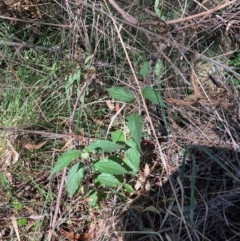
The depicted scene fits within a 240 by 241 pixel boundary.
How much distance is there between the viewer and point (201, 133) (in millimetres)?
2312

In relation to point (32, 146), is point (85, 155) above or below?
above

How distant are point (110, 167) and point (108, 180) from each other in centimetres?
6

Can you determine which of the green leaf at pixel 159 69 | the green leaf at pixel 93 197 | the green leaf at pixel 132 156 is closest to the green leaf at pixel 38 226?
the green leaf at pixel 93 197

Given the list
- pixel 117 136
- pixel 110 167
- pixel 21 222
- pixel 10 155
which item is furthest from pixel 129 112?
pixel 21 222

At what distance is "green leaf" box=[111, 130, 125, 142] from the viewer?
214 cm

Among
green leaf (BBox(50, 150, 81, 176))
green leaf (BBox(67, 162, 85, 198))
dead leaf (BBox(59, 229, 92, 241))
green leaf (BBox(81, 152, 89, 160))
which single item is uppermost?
green leaf (BBox(81, 152, 89, 160))

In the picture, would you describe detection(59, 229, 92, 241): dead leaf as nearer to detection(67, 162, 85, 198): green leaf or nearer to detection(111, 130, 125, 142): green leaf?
detection(67, 162, 85, 198): green leaf

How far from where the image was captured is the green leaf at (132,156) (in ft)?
6.82

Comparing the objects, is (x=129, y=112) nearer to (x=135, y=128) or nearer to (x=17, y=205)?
(x=135, y=128)

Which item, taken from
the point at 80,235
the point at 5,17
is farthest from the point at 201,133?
the point at 5,17

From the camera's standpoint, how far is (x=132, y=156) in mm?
2086

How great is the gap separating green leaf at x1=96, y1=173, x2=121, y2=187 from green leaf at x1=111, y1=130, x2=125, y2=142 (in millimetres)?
181

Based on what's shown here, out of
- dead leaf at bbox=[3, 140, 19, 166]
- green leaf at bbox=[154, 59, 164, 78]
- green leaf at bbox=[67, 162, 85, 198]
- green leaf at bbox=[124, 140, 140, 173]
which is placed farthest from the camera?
green leaf at bbox=[154, 59, 164, 78]

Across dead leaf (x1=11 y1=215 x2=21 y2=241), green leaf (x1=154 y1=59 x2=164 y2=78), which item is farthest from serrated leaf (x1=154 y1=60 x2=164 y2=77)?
dead leaf (x1=11 y1=215 x2=21 y2=241)
